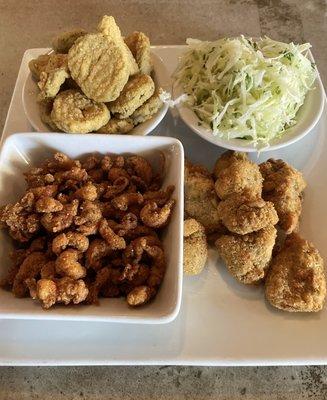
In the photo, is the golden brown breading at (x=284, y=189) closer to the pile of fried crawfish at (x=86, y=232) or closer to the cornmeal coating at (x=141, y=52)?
the pile of fried crawfish at (x=86, y=232)

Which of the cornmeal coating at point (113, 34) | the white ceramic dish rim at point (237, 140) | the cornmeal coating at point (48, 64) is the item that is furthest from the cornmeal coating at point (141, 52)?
the cornmeal coating at point (48, 64)

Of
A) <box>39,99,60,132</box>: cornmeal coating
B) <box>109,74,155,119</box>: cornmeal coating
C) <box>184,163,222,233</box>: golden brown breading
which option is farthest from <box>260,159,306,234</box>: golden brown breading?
<box>39,99,60,132</box>: cornmeal coating

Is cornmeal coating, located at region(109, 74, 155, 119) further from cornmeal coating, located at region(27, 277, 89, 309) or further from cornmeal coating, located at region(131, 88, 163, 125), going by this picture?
cornmeal coating, located at region(27, 277, 89, 309)

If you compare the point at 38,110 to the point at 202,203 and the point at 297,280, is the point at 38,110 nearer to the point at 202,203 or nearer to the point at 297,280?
the point at 202,203

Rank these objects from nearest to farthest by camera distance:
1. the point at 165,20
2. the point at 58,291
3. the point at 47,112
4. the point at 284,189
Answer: the point at 58,291
the point at 284,189
the point at 47,112
the point at 165,20

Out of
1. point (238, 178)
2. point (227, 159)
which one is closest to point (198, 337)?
point (238, 178)

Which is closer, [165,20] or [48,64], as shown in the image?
[48,64]
